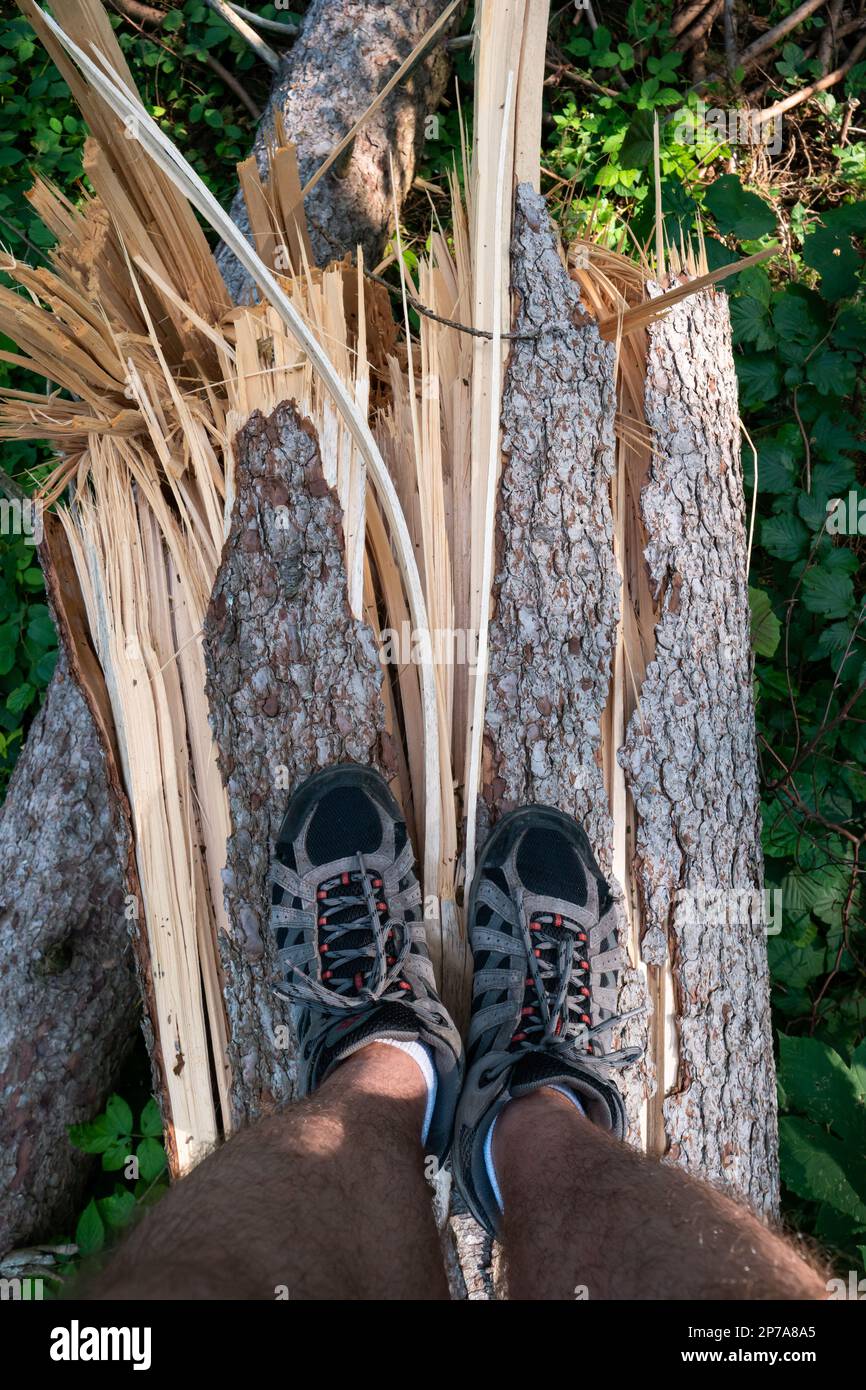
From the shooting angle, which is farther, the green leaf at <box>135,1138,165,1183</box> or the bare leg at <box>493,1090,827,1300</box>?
the green leaf at <box>135,1138,165,1183</box>

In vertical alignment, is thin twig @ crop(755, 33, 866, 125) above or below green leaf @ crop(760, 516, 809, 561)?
above

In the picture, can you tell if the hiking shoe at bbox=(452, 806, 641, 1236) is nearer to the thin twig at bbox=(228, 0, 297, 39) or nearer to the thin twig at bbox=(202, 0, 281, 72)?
the thin twig at bbox=(202, 0, 281, 72)

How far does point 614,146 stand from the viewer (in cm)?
273

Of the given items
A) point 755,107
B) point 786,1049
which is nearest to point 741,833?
point 786,1049

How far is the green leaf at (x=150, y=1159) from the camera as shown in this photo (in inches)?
81.2

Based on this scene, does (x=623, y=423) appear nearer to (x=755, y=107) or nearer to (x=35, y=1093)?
(x=755, y=107)

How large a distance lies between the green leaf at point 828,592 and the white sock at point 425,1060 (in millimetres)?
1608

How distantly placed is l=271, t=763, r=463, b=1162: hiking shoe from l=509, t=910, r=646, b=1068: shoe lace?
0.15 metres

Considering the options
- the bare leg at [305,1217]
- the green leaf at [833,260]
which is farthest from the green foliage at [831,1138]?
the green leaf at [833,260]

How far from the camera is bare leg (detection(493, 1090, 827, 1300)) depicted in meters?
1.02

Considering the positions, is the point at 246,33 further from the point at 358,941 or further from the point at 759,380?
the point at 358,941

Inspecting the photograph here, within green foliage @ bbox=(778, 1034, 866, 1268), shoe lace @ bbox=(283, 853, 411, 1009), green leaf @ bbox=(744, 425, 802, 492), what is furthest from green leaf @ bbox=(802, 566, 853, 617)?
shoe lace @ bbox=(283, 853, 411, 1009)

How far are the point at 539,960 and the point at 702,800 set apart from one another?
46 cm

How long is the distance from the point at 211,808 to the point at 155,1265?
2.95 feet
